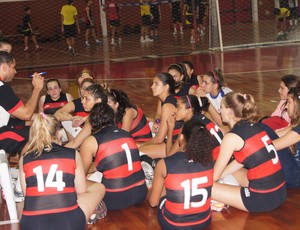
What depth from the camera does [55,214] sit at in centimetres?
373

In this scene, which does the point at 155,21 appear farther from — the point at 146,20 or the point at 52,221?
the point at 52,221

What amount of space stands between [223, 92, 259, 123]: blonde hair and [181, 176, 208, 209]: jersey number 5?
0.77 metres

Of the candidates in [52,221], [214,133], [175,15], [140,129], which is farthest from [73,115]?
[175,15]

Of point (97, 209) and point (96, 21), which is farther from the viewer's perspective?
point (96, 21)

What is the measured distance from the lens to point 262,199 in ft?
14.2

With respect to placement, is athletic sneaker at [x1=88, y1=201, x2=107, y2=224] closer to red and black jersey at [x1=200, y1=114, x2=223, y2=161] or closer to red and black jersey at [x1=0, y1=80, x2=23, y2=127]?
red and black jersey at [x1=200, y1=114, x2=223, y2=161]

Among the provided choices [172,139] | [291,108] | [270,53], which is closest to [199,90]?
[172,139]

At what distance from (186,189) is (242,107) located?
957 millimetres

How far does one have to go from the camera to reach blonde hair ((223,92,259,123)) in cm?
442

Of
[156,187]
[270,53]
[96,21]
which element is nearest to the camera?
[156,187]

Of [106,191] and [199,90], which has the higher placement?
[199,90]

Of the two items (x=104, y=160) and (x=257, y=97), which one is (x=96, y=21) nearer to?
(x=257, y=97)

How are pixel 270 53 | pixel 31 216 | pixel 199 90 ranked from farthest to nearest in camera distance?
pixel 270 53 → pixel 199 90 → pixel 31 216

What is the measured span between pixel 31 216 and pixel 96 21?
762 inches
